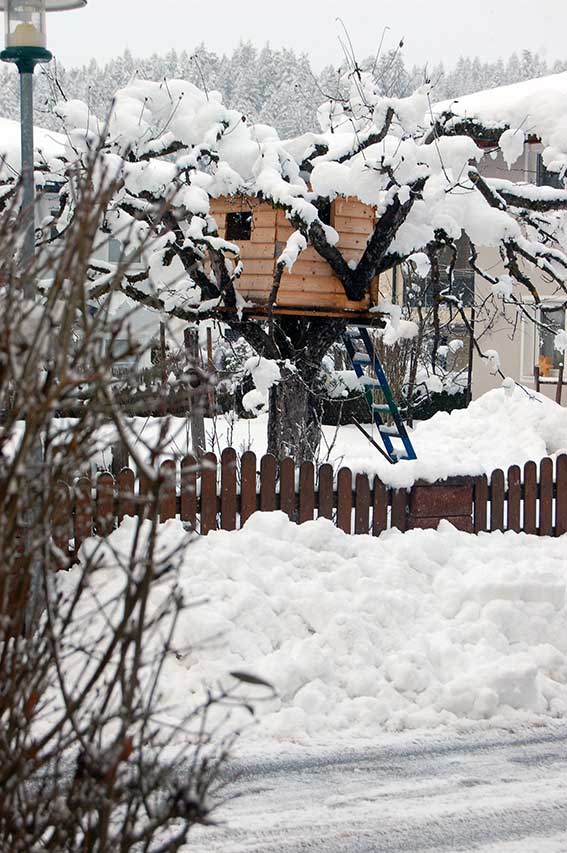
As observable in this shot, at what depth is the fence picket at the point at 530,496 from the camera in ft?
37.3

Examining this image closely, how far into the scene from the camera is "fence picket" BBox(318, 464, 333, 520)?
10266mm

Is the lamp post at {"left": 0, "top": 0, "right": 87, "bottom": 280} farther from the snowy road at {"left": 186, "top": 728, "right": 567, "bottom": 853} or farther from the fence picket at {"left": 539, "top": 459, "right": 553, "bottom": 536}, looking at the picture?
the fence picket at {"left": 539, "top": 459, "right": 553, "bottom": 536}

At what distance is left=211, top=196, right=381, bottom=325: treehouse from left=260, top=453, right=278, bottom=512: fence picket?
5.88ft

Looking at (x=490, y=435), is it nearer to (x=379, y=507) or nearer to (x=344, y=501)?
(x=379, y=507)

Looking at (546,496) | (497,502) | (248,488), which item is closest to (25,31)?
(248,488)

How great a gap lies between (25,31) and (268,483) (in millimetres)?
4220

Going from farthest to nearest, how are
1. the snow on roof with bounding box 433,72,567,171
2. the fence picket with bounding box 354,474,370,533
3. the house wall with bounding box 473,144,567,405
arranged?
1. the house wall with bounding box 473,144,567,405
2. the snow on roof with bounding box 433,72,567,171
3. the fence picket with bounding box 354,474,370,533

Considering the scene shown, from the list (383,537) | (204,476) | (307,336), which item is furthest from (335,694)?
(307,336)

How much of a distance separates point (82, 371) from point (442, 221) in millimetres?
8169

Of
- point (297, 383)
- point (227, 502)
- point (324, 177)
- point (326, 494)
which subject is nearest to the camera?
point (227, 502)

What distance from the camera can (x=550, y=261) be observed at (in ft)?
39.1

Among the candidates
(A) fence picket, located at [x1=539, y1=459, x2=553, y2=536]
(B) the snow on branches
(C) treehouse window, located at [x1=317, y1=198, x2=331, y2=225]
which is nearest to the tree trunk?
(B) the snow on branches

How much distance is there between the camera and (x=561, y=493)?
37.8ft

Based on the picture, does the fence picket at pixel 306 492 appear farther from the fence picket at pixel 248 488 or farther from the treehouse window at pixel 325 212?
the treehouse window at pixel 325 212
